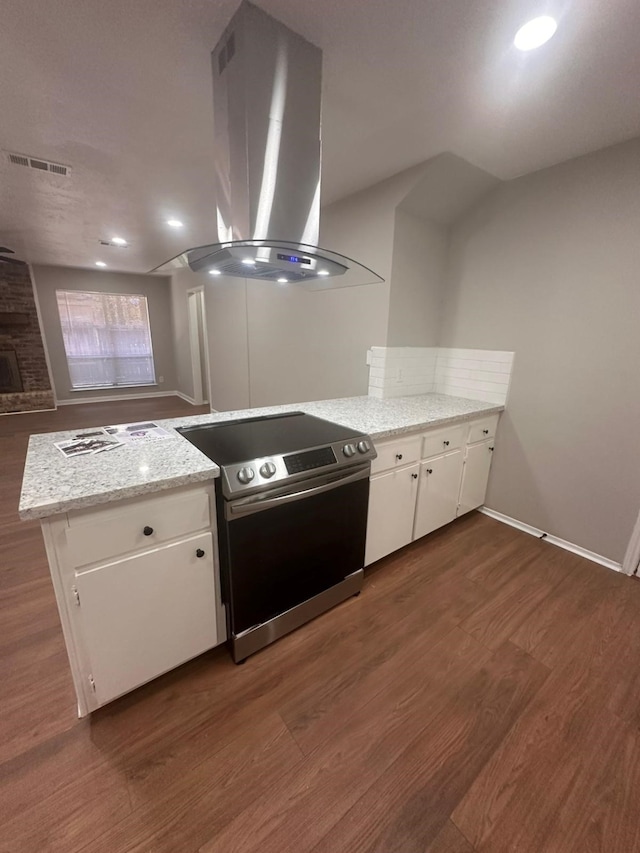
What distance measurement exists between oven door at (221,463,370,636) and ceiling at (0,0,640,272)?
1686 millimetres

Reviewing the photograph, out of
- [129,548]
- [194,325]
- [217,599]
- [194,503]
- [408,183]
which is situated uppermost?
[408,183]

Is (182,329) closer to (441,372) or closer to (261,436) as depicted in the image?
(441,372)

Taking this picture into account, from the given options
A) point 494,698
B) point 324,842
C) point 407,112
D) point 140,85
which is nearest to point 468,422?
point 494,698

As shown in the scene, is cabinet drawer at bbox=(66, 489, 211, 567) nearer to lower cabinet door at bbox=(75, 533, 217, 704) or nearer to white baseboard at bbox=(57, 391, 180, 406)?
lower cabinet door at bbox=(75, 533, 217, 704)

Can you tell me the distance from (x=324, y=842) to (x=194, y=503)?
1.07m

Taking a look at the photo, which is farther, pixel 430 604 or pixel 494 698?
pixel 430 604

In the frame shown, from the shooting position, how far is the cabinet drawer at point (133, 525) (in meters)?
1.07

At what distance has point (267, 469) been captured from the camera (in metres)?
1.35

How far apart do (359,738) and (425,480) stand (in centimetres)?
132

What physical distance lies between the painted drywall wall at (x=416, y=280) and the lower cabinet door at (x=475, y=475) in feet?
3.07

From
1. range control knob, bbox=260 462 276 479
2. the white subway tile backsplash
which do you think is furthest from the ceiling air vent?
range control knob, bbox=260 462 276 479

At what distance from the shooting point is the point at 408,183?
85.1 inches

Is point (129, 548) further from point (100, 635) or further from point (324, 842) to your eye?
point (324, 842)

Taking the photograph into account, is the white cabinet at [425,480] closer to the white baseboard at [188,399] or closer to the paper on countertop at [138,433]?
the paper on countertop at [138,433]
